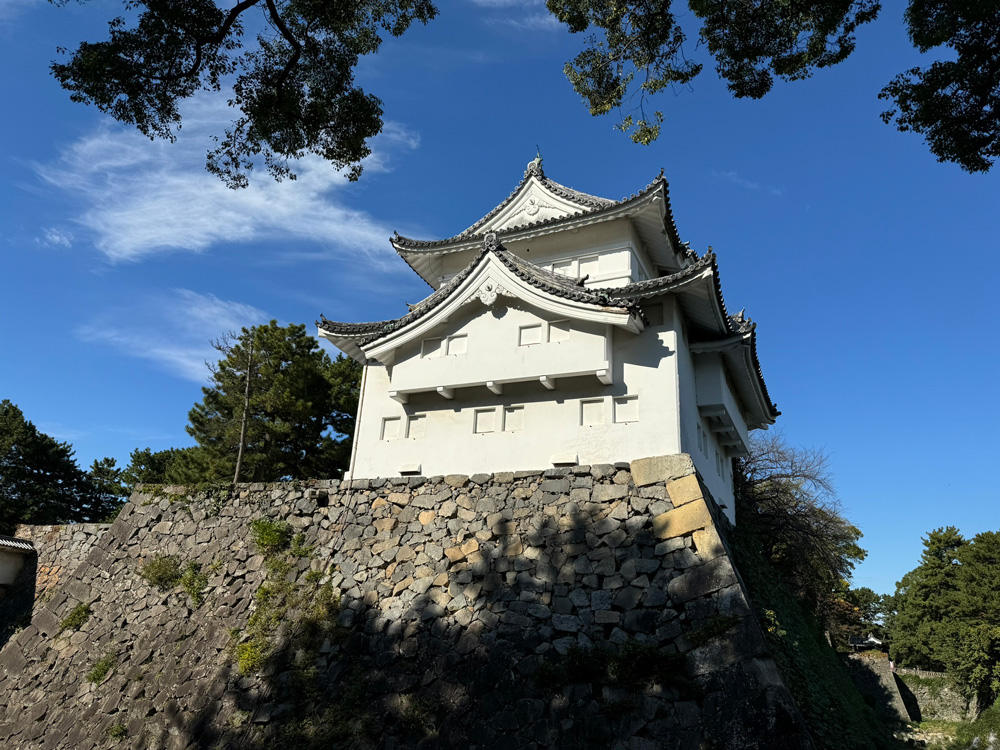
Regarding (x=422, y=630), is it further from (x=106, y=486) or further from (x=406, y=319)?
(x=106, y=486)

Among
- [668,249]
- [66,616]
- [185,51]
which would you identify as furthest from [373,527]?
[668,249]

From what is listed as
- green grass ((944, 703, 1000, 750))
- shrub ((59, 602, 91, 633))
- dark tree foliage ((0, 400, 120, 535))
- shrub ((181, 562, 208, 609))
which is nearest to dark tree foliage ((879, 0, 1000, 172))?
shrub ((181, 562, 208, 609))

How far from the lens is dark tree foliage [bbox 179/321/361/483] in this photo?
22.5 metres

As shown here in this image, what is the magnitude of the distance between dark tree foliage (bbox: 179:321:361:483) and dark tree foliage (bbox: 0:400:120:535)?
559 centimetres

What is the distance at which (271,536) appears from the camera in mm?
11859

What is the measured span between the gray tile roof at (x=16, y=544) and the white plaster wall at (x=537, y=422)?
8826 millimetres

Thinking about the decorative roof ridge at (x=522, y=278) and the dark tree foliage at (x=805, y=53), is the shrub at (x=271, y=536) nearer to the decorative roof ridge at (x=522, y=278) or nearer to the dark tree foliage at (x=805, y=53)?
the decorative roof ridge at (x=522, y=278)

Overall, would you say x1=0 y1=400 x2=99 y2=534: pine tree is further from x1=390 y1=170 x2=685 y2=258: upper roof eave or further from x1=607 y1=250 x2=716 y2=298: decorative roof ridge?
x1=607 y1=250 x2=716 y2=298: decorative roof ridge

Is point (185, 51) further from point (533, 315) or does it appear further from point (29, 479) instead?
point (29, 479)

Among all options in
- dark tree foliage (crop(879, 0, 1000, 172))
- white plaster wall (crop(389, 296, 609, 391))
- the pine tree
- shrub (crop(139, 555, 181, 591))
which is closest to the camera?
dark tree foliage (crop(879, 0, 1000, 172))

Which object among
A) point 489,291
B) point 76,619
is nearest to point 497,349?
point 489,291

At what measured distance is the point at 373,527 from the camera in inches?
451

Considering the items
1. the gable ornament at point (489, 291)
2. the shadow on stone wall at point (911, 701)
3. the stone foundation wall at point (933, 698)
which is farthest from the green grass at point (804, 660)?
the stone foundation wall at point (933, 698)

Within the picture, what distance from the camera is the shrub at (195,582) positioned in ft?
38.2
